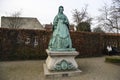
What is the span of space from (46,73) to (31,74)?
2.61 ft

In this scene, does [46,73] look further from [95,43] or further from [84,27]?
[84,27]

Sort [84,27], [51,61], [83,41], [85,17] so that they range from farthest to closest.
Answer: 1. [85,17]
2. [84,27]
3. [83,41]
4. [51,61]

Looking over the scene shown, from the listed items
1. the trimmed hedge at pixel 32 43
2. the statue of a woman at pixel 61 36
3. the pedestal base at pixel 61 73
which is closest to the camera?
the pedestal base at pixel 61 73

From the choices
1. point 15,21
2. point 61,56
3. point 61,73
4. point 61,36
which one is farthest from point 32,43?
point 15,21

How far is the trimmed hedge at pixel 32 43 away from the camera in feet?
Answer: 34.1

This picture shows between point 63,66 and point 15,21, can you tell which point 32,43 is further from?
point 15,21

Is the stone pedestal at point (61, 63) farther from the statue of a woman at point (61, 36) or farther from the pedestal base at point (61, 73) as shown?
the statue of a woman at point (61, 36)

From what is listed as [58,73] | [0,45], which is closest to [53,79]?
[58,73]

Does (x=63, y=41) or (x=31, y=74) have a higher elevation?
(x=63, y=41)

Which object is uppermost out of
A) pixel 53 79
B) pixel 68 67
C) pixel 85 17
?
pixel 85 17

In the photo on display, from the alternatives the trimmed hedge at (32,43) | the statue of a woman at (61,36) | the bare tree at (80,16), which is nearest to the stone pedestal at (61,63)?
the statue of a woman at (61,36)

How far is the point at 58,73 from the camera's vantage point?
5.96 metres

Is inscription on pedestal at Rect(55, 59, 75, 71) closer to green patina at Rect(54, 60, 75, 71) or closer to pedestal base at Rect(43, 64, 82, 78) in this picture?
green patina at Rect(54, 60, 75, 71)

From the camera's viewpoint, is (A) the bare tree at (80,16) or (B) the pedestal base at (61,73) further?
(A) the bare tree at (80,16)
